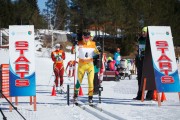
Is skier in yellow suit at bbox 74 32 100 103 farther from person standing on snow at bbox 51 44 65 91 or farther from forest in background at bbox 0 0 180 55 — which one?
forest in background at bbox 0 0 180 55

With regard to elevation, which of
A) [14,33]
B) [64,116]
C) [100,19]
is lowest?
[64,116]

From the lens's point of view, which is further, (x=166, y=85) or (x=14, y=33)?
(x=166, y=85)

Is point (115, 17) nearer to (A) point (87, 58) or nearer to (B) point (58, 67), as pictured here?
(B) point (58, 67)

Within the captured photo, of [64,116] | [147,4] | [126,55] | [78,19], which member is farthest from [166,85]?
[78,19]

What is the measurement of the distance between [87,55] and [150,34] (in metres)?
1.61

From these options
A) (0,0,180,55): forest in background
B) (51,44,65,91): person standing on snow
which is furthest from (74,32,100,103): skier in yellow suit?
(0,0,180,55): forest in background

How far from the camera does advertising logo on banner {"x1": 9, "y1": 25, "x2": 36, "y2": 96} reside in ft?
27.9

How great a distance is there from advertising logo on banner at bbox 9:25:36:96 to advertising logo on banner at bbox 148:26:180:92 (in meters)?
2.85

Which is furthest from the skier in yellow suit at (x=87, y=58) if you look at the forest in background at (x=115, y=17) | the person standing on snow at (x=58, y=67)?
the forest in background at (x=115, y=17)

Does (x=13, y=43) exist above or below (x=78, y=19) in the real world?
below

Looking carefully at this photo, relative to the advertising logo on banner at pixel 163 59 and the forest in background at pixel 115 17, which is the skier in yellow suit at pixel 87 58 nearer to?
the advertising logo on banner at pixel 163 59

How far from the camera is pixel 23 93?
852 cm

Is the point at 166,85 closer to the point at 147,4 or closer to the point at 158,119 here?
the point at 158,119

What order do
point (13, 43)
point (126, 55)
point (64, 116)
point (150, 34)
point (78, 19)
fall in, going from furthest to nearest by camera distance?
point (78, 19)
point (126, 55)
point (150, 34)
point (13, 43)
point (64, 116)
